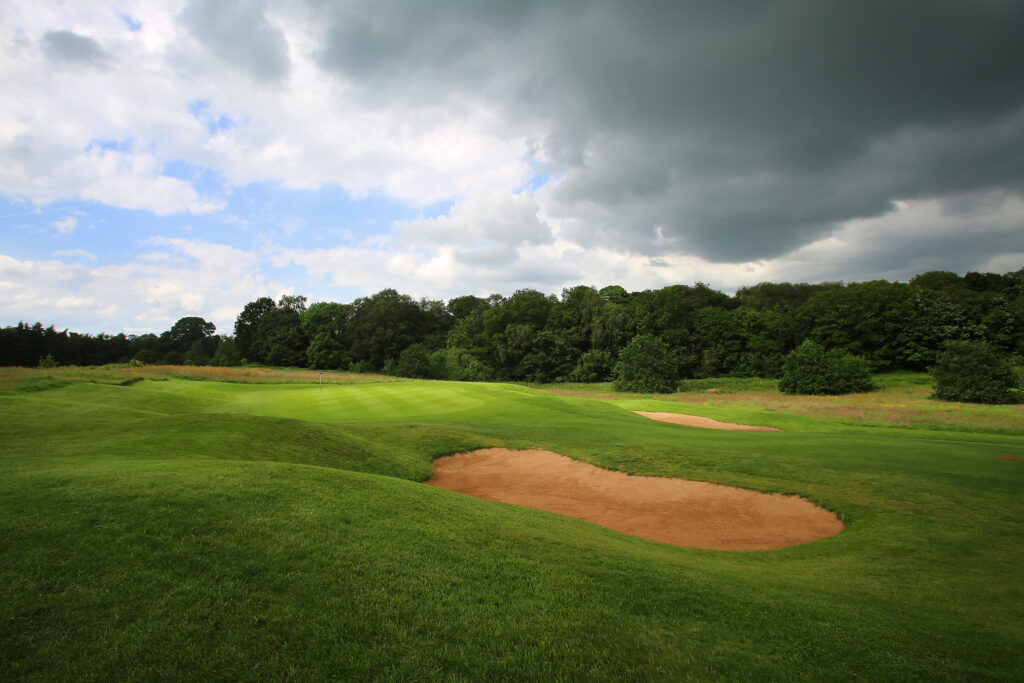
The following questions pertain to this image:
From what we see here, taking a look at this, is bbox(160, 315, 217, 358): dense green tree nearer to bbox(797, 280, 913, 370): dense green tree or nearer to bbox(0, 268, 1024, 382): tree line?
bbox(0, 268, 1024, 382): tree line

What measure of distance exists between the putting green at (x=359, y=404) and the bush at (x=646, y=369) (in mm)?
28616

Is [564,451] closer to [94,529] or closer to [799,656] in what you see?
[799,656]

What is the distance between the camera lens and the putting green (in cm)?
2295

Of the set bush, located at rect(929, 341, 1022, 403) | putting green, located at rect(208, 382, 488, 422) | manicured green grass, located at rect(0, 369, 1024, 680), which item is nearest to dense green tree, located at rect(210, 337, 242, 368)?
putting green, located at rect(208, 382, 488, 422)

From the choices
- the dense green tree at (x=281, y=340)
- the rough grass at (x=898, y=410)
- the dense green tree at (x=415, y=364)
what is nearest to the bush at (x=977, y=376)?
the rough grass at (x=898, y=410)

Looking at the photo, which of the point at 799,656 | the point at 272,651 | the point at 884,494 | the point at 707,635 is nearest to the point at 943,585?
the point at 799,656

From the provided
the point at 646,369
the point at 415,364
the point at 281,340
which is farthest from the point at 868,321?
the point at 281,340

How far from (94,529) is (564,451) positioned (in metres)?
13.5

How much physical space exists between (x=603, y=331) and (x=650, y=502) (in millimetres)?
60346

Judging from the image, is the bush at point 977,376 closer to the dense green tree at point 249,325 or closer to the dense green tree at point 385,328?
the dense green tree at point 385,328

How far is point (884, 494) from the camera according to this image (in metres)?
10.8

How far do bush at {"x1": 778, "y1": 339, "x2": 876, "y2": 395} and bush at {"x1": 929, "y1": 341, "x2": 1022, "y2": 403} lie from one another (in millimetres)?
9117

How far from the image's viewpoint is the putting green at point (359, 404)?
22953mm

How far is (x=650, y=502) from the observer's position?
39.2 feet
